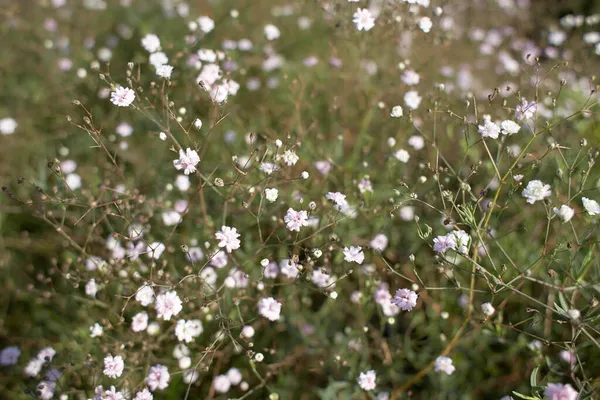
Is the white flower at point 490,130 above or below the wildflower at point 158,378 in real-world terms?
above

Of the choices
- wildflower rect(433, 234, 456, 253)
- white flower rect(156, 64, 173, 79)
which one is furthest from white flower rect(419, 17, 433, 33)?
white flower rect(156, 64, 173, 79)

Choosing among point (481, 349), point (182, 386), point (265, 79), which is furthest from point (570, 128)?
point (182, 386)

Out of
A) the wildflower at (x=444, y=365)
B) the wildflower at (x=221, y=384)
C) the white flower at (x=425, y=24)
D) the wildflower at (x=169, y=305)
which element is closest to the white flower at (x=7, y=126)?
the wildflower at (x=169, y=305)

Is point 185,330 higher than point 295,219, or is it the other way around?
point 295,219

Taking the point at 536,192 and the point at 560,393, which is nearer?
the point at 560,393

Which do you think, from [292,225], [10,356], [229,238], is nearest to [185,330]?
[229,238]

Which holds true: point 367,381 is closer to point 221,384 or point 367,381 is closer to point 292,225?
point 221,384

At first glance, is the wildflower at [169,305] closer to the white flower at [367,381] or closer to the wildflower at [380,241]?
the white flower at [367,381]
